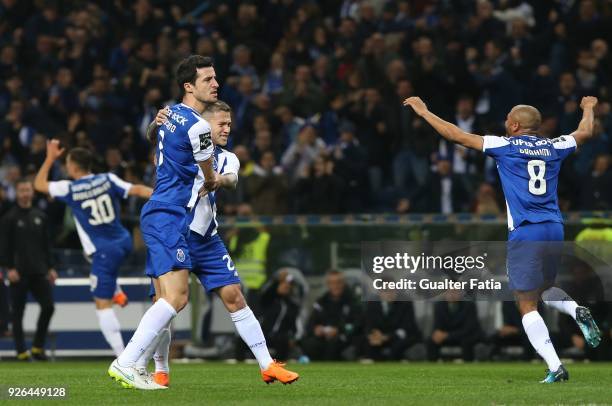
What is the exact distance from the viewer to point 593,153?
62.9 feet

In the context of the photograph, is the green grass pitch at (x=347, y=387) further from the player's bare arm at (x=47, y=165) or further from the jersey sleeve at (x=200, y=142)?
the player's bare arm at (x=47, y=165)

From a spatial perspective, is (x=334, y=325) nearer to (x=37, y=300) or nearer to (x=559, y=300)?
(x=37, y=300)

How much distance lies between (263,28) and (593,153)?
6.96 meters

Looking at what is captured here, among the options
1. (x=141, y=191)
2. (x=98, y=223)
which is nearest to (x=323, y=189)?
(x=98, y=223)

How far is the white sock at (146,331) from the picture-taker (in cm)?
991

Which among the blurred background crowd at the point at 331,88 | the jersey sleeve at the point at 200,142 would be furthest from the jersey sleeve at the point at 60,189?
the jersey sleeve at the point at 200,142

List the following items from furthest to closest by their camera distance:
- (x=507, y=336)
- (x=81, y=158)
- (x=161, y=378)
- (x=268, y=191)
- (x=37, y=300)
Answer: (x=268, y=191) → (x=37, y=300) → (x=507, y=336) → (x=81, y=158) → (x=161, y=378)

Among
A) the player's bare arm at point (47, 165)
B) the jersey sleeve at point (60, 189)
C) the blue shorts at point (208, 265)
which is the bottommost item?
the blue shorts at point (208, 265)

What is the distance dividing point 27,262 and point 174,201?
8526mm

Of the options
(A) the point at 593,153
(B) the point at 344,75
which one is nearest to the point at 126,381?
(A) the point at 593,153

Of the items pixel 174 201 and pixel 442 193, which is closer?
pixel 174 201

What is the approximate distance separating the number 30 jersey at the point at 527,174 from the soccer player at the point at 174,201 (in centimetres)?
244

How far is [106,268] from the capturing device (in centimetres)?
1596

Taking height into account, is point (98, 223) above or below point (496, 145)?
below
